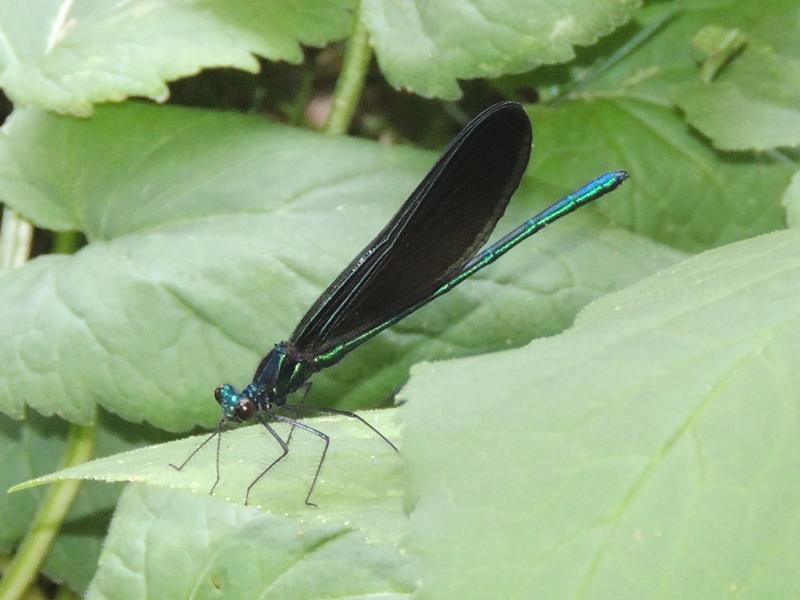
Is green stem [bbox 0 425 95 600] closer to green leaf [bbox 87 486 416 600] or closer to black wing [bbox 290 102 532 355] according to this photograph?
green leaf [bbox 87 486 416 600]

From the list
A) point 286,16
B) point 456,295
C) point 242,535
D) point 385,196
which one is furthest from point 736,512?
point 286,16

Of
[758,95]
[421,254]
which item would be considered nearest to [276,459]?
[421,254]

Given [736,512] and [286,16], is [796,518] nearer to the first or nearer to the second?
[736,512]

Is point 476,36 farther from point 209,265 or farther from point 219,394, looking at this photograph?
point 219,394

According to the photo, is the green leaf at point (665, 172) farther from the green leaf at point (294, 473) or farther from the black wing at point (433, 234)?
the green leaf at point (294, 473)

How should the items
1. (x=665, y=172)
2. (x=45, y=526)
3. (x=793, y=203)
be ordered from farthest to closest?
(x=665, y=172)
(x=45, y=526)
(x=793, y=203)

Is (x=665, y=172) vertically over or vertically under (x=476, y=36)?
under

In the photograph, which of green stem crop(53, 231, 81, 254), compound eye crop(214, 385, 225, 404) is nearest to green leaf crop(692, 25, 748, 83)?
compound eye crop(214, 385, 225, 404)
